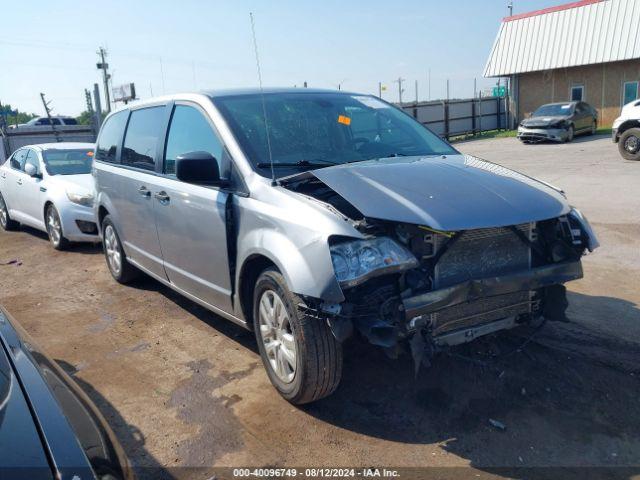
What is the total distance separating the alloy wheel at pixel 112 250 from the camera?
20.5ft

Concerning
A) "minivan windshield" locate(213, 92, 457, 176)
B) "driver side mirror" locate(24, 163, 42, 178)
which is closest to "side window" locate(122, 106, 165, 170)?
"minivan windshield" locate(213, 92, 457, 176)

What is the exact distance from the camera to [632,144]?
15656mm

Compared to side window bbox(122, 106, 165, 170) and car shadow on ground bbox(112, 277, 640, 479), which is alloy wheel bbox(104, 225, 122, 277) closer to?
side window bbox(122, 106, 165, 170)

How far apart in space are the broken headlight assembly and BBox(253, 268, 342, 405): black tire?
35cm

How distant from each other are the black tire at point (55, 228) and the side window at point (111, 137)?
2.35m

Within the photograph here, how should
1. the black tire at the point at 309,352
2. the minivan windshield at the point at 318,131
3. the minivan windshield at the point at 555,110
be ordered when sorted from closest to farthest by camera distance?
the black tire at the point at 309,352
the minivan windshield at the point at 318,131
the minivan windshield at the point at 555,110

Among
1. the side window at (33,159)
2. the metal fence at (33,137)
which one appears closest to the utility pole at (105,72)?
the metal fence at (33,137)

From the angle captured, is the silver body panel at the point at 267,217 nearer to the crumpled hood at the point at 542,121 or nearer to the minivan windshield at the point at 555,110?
the crumpled hood at the point at 542,121

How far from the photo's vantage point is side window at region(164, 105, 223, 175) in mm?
4207

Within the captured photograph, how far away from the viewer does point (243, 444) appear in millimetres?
3307

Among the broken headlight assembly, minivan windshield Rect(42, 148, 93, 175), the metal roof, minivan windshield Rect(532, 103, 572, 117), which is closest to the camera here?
the broken headlight assembly

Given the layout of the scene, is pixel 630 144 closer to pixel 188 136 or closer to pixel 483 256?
pixel 483 256

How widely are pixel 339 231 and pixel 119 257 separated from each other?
12.7 feet

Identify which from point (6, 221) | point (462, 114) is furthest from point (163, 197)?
point (462, 114)
